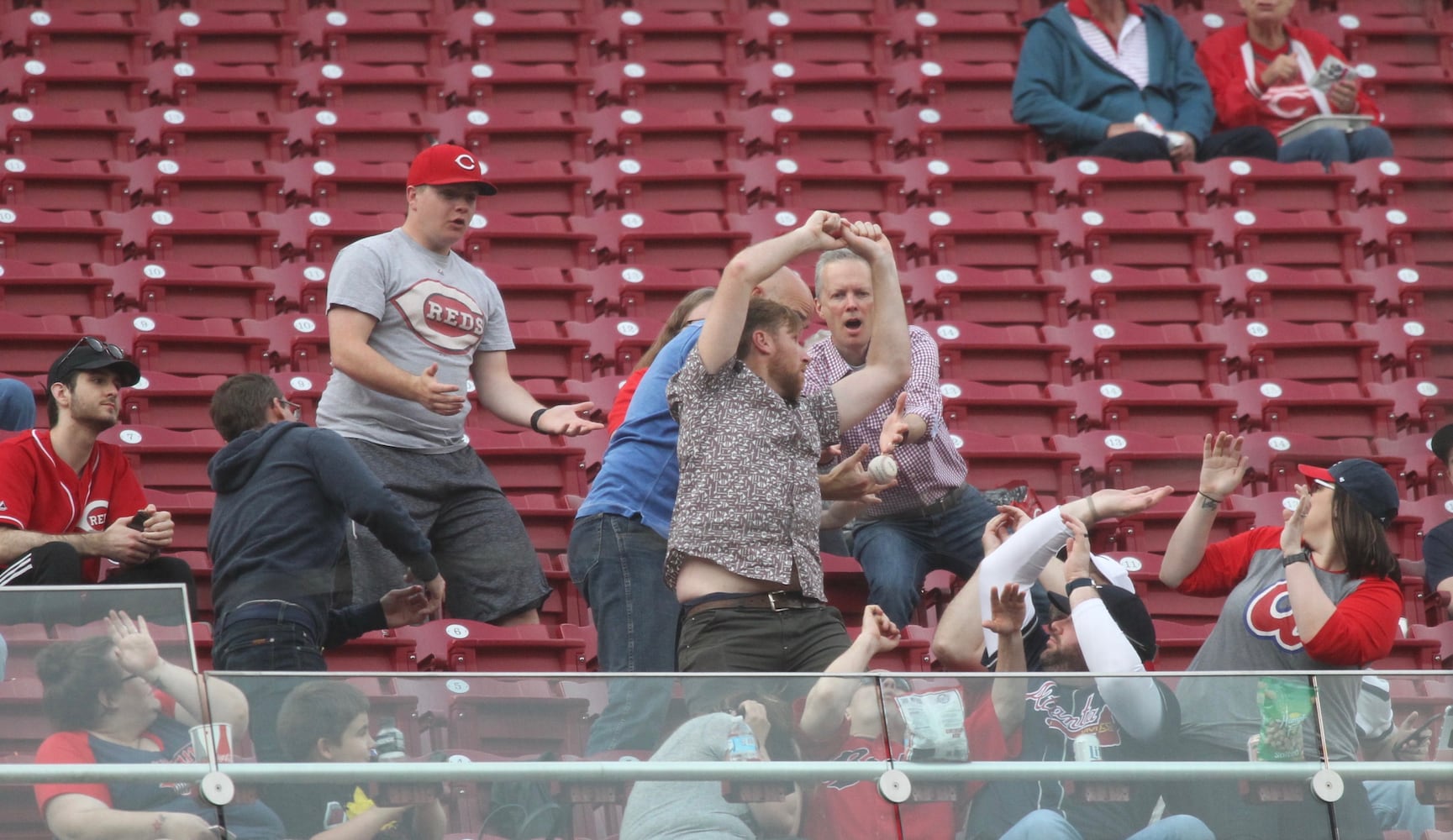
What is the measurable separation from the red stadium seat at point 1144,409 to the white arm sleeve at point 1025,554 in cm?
168

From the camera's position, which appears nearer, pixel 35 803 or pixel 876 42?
pixel 35 803

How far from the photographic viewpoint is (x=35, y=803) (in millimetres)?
2703

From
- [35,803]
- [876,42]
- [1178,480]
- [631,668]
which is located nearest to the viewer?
[35,803]

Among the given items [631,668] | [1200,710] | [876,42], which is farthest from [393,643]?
[876,42]

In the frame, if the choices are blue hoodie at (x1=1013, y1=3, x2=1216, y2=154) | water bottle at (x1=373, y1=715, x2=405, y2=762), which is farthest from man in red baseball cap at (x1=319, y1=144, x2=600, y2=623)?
blue hoodie at (x1=1013, y1=3, x2=1216, y2=154)

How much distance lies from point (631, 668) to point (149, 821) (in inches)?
37.7

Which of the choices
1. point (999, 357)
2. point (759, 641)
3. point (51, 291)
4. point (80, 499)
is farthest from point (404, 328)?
point (999, 357)

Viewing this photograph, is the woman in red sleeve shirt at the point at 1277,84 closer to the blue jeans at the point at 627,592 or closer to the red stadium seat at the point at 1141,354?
the red stadium seat at the point at 1141,354

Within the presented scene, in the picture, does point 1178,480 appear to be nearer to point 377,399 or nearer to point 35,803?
point 377,399

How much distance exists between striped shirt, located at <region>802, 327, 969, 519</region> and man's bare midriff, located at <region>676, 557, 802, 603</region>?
784mm

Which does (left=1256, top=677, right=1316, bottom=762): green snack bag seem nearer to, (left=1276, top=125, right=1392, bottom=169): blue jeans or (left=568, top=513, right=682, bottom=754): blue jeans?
(left=568, top=513, right=682, bottom=754): blue jeans

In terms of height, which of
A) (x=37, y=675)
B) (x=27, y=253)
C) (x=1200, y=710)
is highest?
(x=27, y=253)

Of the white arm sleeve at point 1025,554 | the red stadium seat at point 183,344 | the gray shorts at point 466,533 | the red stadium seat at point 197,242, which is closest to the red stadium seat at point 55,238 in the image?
the red stadium seat at point 197,242

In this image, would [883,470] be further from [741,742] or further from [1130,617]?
[741,742]
